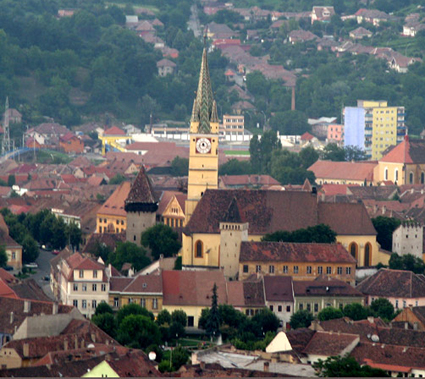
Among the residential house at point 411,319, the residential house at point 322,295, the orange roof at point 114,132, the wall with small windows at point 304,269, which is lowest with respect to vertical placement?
the residential house at point 411,319

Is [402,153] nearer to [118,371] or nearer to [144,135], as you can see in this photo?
[144,135]

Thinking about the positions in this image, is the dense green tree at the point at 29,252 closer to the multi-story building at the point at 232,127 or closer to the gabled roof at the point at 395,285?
the gabled roof at the point at 395,285

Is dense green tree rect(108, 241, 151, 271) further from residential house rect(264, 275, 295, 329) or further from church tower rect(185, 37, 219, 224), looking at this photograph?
residential house rect(264, 275, 295, 329)

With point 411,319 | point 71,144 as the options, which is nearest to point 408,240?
point 411,319

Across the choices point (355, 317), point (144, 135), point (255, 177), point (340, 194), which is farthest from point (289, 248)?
point (144, 135)

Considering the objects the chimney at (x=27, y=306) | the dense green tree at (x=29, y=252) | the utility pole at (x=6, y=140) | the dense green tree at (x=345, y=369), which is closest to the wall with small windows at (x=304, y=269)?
the dense green tree at (x=29, y=252)

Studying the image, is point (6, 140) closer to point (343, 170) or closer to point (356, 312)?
point (343, 170)
